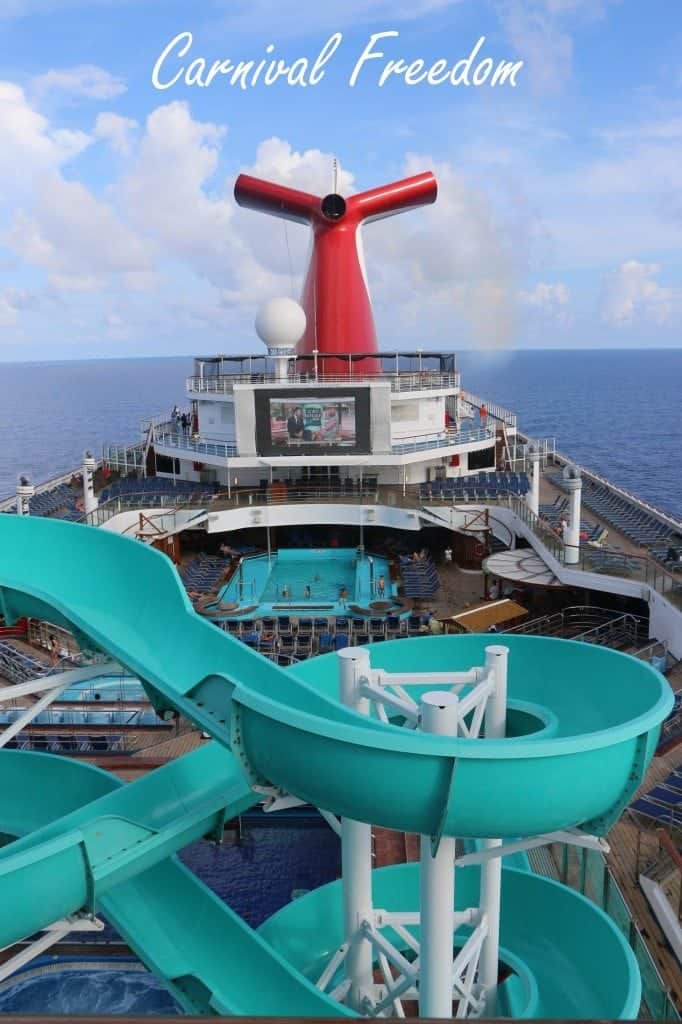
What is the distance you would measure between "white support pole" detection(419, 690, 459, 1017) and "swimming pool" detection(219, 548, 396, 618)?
17594 millimetres

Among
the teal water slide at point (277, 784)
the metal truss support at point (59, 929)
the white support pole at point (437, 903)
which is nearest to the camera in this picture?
the teal water slide at point (277, 784)

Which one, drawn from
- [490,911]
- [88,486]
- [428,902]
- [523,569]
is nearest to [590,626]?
[523,569]

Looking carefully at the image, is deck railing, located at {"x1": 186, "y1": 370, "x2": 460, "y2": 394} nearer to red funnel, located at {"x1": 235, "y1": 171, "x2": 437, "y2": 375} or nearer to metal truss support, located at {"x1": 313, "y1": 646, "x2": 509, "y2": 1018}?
red funnel, located at {"x1": 235, "y1": 171, "x2": 437, "y2": 375}

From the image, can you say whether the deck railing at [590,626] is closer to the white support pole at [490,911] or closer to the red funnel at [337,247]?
the white support pole at [490,911]

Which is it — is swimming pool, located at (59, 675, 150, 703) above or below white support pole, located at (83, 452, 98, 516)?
below

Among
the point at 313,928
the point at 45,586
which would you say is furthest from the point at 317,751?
the point at 45,586

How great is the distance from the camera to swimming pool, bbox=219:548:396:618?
26.2 metres

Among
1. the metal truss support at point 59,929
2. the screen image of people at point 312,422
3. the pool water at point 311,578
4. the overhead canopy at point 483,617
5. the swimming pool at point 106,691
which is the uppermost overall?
the screen image of people at point 312,422

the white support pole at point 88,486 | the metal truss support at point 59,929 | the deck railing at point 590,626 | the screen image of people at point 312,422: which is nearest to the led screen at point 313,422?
the screen image of people at point 312,422

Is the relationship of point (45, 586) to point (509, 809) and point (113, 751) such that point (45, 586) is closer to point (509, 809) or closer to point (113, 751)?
point (113, 751)

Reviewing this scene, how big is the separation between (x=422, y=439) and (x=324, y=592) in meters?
10.8

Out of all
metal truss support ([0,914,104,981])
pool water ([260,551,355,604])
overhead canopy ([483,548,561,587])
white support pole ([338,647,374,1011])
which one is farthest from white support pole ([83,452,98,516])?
white support pole ([338,647,374,1011])

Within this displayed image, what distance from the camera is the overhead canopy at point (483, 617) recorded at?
22219 millimetres

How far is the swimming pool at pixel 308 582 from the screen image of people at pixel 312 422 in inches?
168
